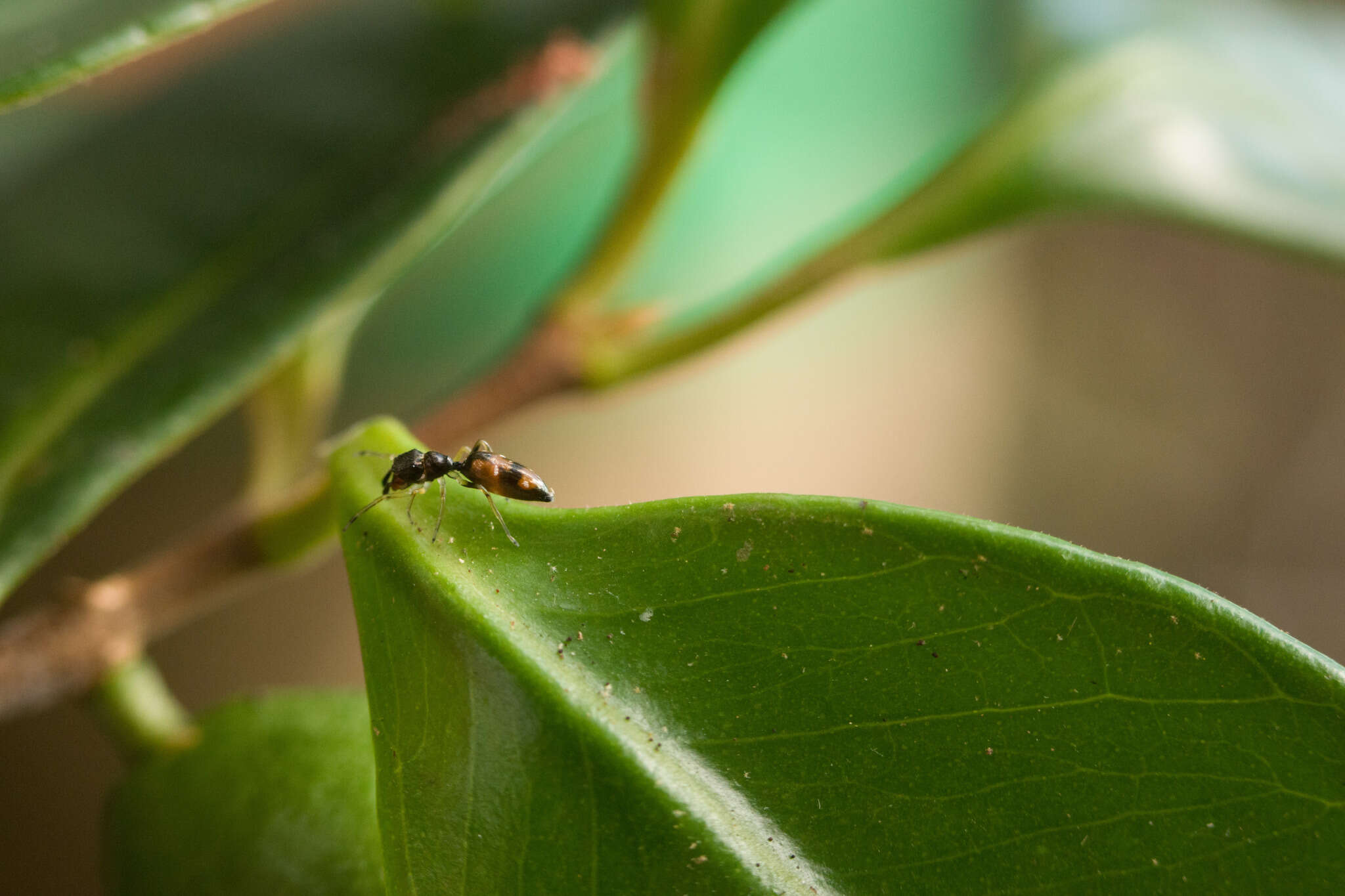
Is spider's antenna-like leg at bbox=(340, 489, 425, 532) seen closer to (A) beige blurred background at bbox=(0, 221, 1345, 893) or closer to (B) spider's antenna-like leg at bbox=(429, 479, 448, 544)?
(B) spider's antenna-like leg at bbox=(429, 479, 448, 544)

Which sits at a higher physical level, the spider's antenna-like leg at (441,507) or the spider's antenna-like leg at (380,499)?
the spider's antenna-like leg at (380,499)

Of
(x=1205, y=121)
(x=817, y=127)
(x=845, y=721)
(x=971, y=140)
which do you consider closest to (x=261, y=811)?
(x=845, y=721)

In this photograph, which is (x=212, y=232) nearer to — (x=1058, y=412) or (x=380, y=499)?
(x=380, y=499)

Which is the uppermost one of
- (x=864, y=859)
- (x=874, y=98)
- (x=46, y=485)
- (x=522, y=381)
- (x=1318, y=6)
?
(x=874, y=98)

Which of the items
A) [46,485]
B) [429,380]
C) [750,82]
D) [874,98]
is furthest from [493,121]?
[874,98]

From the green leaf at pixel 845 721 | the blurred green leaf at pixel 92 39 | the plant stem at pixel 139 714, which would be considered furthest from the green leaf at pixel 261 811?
the blurred green leaf at pixel 92 39

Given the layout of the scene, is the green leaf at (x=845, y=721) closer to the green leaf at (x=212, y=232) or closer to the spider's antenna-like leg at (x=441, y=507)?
the spider's antenna-like leg at (x=441, y=507)

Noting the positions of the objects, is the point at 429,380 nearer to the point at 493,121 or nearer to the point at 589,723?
the point at 493,121
